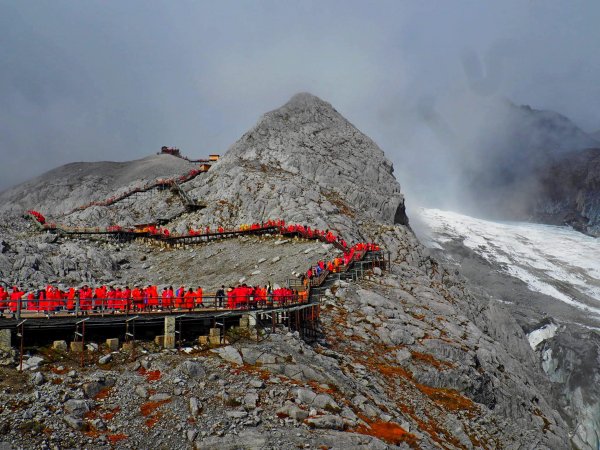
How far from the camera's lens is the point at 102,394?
22.5 metres

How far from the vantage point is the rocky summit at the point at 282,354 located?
846 inches

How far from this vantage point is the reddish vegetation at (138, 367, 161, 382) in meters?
24.0

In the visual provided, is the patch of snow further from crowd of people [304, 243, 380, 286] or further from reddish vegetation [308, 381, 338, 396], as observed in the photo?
reddish vegetation [308, 381, 338, 396]

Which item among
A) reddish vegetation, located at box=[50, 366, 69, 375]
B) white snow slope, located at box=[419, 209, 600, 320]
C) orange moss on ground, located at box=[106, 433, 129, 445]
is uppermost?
reddish vegetation, located at box=[50, 366, 69, 375]

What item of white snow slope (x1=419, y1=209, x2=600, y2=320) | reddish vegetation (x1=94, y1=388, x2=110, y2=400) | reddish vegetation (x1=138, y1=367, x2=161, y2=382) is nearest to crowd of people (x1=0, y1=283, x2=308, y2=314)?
reddish vegetation (x1=138, y1=367, x2=161, y2=382)

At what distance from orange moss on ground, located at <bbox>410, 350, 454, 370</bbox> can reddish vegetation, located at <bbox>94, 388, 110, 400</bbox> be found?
2290cm

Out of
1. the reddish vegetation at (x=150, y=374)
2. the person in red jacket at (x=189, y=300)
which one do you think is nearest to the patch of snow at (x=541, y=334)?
the person in red jacket at (x=189, y=300)

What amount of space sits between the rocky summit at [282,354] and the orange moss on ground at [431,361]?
9.0 inches

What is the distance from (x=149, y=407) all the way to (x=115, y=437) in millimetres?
2152

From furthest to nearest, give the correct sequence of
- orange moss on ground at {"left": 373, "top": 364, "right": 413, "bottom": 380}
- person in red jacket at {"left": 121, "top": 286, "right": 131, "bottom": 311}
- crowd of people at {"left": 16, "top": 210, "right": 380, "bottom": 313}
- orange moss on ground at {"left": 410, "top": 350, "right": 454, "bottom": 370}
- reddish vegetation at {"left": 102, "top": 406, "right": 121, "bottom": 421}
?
orange moss on ground at {"left": 410, "top": 350, "right": 454, "bottom": 370} < orange moss on ground at {"left": 373, "top": 364, "right": 413, "bottom": 380} < person in red jacket at {"left": 121, "top": 286, "right": 131, "bottom": 311} < crowd of people at {"left": 16, "top": 210, "right": 380, "bottom": 313} < reddish vegetation at {"left": 102, "top": 406, "right": 121, "bottom": 421}

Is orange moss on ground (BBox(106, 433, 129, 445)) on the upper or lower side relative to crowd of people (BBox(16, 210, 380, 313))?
lower

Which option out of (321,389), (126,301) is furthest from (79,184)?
(321,389)

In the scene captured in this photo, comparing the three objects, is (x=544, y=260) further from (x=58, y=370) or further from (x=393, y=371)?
(x=58, y=370)

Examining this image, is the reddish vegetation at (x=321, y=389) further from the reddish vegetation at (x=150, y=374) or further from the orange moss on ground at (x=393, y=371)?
the orange moss on ground at (x=393, y=371)
